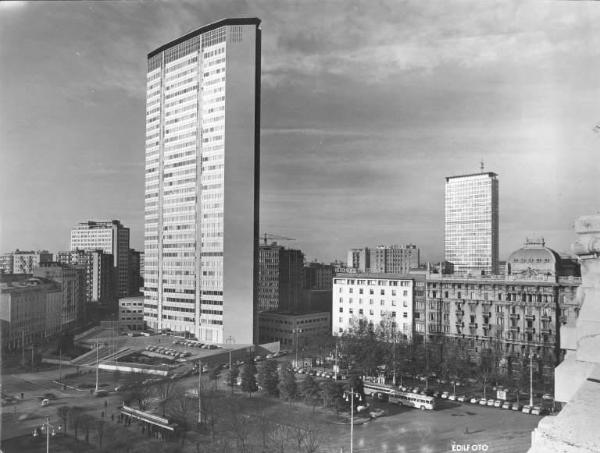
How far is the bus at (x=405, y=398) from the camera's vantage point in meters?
5.52

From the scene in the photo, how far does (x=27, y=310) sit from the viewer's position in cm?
926

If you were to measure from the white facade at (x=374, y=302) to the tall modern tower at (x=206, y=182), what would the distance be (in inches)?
67.4

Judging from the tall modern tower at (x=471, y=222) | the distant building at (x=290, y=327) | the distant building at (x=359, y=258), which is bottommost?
the distant building at (x=290, y=327)

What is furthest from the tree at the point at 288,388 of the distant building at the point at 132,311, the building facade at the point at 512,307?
the distant building at the point at 132,311

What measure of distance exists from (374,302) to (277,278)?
6292 mm

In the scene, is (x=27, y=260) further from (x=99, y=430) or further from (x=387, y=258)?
(x=387, y=258)

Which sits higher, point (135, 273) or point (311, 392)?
point (135, 273)

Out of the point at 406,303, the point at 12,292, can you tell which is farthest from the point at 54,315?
the point at 406,303

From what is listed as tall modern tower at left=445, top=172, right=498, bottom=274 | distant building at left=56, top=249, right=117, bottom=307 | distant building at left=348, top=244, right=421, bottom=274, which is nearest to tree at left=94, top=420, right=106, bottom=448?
distant building at left=56, top=249, right=117, bottom=307

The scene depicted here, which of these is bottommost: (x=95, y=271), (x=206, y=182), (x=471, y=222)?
(x=95, y=271)

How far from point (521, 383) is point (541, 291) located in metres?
1.94

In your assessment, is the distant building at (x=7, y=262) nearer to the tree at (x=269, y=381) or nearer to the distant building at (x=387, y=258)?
the tree at (x=269, y=381)

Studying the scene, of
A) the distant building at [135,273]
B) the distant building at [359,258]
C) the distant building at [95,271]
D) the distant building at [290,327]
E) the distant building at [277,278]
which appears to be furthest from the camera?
the distant building at [359,258]

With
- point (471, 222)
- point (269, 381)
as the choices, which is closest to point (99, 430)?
point (269, 381)
